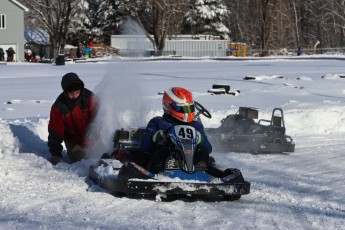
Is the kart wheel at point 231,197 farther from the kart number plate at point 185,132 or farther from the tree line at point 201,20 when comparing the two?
the tree line at point 201,20

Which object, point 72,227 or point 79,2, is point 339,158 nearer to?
point 72,227

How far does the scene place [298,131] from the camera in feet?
43.4

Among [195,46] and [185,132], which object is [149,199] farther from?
[195,46]

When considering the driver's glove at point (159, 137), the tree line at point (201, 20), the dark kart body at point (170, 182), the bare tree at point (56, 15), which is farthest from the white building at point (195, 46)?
the dark kart body at point (170, 182)

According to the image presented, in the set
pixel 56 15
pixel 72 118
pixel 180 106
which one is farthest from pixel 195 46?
pixel 180 106

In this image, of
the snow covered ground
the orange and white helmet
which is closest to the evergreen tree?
the snow covered ground

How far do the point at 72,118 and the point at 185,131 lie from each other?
271cm

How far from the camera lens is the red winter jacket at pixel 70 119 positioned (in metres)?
9.73

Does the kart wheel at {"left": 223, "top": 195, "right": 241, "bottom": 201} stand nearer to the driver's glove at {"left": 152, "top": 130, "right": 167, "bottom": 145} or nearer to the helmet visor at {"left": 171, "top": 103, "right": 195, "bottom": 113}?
the driver's glove at {"left": 152, "top": 130, "right": 167, "bottom": 145}

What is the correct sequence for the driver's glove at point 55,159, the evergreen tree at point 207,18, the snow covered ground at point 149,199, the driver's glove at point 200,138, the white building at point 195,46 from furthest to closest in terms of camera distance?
the evergreen tree at point 207,18
the white building at point 195,46
the driver's glove at point 55,159
the driver's glove at point 200,138
the snow covered ground at point 149,199

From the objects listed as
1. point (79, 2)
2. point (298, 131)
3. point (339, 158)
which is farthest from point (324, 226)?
point (79, 2)

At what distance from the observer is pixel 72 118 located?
991 cm

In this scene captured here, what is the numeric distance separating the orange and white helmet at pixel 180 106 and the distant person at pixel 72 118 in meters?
2.12

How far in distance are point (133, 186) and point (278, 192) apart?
1703mm
